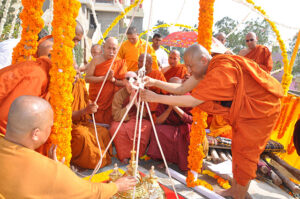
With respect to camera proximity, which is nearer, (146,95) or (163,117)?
(146,95)

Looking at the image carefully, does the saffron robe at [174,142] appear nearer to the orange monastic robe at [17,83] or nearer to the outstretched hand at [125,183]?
the outstretched hand at [125,183]

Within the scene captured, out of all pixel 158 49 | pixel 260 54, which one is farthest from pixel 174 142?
pixel 158 49

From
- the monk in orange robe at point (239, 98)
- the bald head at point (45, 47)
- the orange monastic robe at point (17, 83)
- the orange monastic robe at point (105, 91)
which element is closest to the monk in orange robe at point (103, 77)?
the orange monastic robe at point (105, 91)

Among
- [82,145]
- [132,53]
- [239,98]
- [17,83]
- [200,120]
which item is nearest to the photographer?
[17,83]

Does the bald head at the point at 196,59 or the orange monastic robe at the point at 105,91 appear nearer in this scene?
the bald head at the point at 196,59

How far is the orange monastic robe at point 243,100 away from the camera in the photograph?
2.21m

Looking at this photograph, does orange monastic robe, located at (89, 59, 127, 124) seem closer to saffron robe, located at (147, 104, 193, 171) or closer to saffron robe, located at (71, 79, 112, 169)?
saffron robe, located at (71, 79, 112, 169)

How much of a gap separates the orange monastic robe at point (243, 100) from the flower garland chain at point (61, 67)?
1.30 m

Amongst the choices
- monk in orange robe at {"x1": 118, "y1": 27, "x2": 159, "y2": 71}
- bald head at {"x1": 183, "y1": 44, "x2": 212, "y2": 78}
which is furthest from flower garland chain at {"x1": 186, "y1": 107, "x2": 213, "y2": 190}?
monk in orange robe at {"x1": 118, "y1": 27, "x2": 159, "y2": 71}

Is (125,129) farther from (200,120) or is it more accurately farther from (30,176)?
(30,176)

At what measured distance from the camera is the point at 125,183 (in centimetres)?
167

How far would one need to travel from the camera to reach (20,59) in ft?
7.21

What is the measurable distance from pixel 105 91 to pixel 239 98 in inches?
107

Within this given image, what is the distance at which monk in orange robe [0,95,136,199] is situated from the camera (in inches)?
50.8
